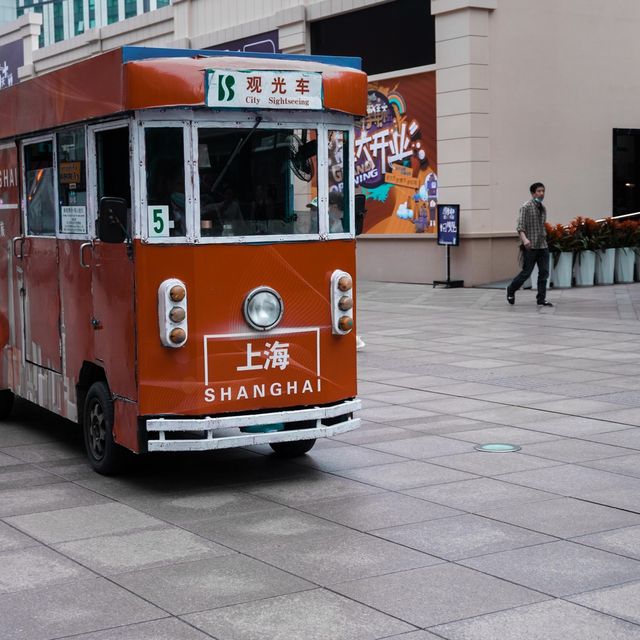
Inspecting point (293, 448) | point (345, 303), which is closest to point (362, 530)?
point (345, 303)

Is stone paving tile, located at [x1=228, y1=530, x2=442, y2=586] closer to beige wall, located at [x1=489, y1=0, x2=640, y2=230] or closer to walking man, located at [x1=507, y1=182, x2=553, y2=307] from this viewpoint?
walking man, located at [x1=507, y1=182, x2=553, y2=307]

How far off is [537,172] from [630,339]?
10.1 metres

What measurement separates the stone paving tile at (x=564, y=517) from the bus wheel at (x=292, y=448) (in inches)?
77.8

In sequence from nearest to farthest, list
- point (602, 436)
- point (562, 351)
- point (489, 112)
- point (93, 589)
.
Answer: point (93, 589) → point (602, 436) → point (562, 351) → point (489, 112)

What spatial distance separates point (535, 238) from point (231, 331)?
12437 millimetres

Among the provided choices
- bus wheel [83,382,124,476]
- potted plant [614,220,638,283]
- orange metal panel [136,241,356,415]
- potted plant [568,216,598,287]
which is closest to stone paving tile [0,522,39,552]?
orange metal panel [136,241,356,415]

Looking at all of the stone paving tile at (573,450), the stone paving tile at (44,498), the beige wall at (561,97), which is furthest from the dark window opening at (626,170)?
the stone paving tile at (44,498)

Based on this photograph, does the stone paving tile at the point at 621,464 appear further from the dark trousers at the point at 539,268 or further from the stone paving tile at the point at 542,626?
the dark trousers at the point at 539,268

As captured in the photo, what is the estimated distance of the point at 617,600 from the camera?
541 centimetres

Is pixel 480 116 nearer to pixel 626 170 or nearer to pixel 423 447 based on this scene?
pixel 626 170

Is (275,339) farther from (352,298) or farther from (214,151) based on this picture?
(214,151)

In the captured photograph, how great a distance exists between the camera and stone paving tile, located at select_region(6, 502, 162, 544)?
6.74 m

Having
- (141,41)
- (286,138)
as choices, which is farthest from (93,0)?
(286,138)

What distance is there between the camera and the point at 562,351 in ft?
46.5
